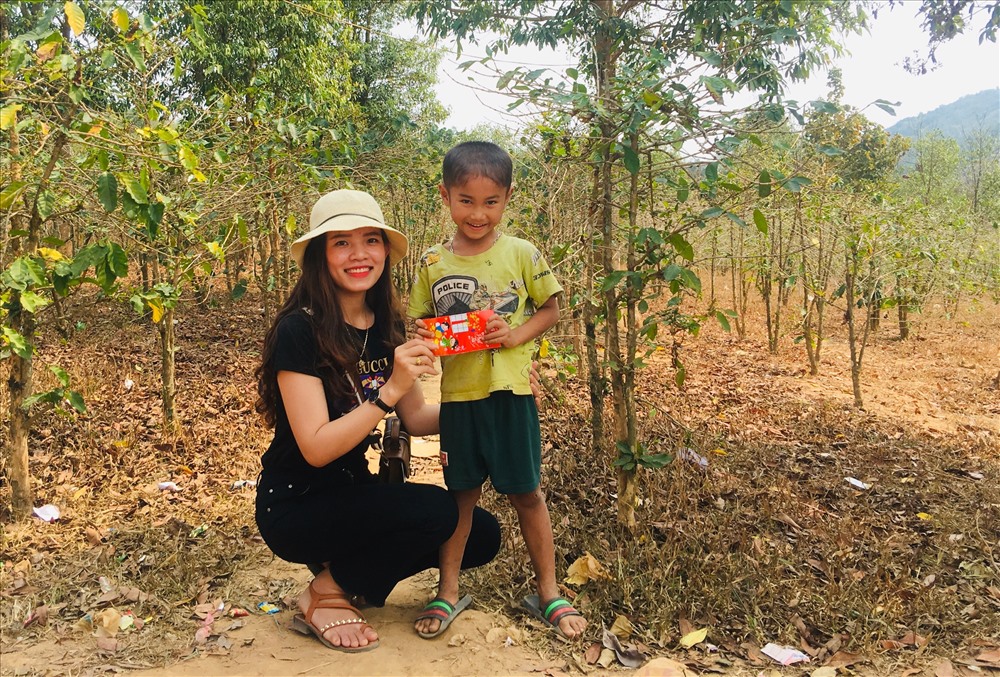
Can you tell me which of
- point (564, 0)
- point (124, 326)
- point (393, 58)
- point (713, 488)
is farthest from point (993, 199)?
point (124, 326)

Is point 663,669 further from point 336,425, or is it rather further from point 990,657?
point 336,425

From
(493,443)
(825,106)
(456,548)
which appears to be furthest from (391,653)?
(825,106)

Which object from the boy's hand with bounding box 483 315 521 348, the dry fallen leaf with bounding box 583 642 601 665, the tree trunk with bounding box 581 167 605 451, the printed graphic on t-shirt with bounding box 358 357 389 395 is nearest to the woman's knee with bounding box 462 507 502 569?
the dry fallen leaf with bounding box 583 642 601 665

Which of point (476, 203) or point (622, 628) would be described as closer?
point (476, 203)

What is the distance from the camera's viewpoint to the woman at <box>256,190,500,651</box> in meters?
2.10

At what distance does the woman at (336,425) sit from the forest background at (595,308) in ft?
2.24

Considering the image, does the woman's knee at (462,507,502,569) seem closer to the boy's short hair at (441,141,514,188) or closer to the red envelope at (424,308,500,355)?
the red envelope at (424,308,500,355)

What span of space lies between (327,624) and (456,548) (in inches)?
18.8

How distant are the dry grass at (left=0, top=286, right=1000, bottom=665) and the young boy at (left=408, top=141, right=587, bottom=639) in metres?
0.51

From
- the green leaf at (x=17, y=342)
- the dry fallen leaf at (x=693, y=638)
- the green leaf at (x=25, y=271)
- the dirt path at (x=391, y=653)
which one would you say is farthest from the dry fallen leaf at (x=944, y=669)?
the green leaf at (x=17, y=342)

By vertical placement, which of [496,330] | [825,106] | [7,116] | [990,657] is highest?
[7,116]

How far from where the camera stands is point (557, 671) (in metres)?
2.15

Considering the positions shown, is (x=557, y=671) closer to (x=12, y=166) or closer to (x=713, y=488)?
(x=713, y=488)

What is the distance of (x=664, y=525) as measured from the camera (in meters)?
2.99
